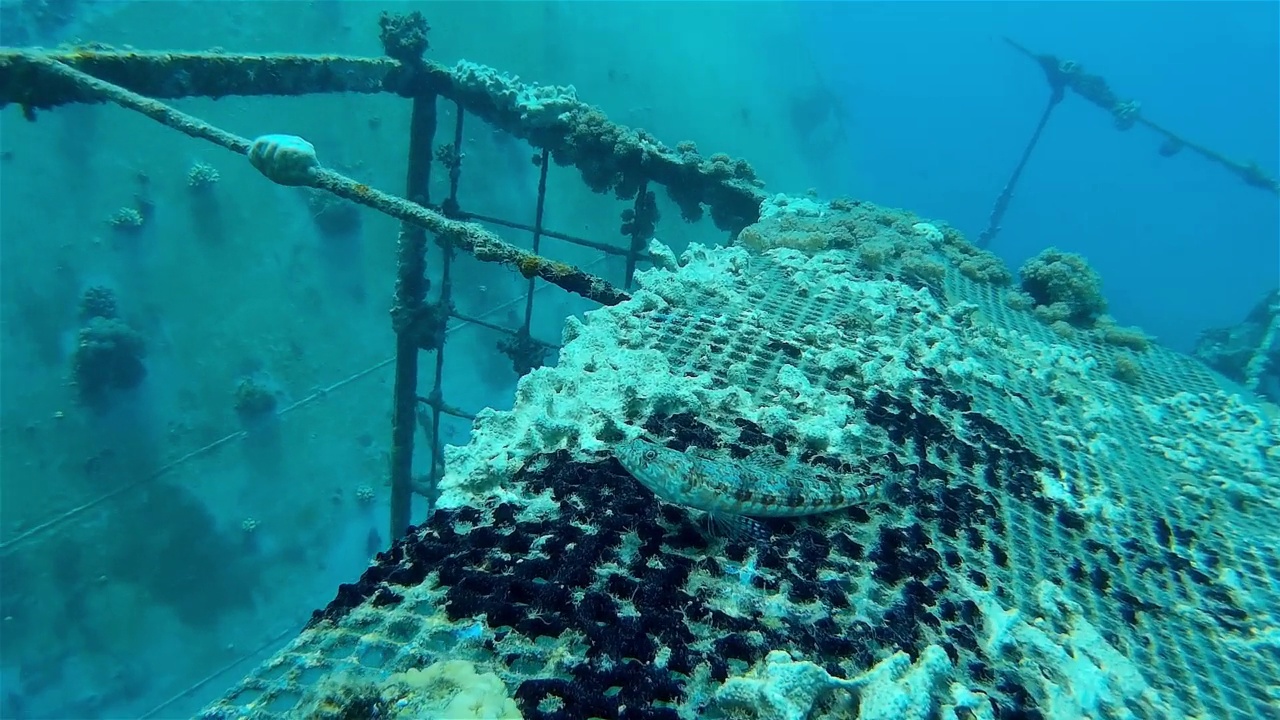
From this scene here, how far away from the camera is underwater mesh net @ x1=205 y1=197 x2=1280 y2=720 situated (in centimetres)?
198

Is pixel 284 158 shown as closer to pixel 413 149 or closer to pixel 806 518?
pixel 413 149

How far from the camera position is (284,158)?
432 cm

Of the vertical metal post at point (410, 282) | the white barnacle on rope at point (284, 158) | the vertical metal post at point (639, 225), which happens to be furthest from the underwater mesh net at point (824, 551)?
the vertical metal post at point (410, 282)

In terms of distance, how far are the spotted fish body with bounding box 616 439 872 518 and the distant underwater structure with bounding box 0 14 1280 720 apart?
0.05ft

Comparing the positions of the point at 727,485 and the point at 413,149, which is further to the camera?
the point at 413,149

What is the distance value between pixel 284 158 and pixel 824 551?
13.7 ft

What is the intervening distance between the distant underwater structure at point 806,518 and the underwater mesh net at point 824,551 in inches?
0.5

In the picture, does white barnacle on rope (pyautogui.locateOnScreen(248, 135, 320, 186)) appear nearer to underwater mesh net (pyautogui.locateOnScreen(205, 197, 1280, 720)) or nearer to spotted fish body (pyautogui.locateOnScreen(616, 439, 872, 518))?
underwater mesh net (pyautogui.locateOnScreen(205, 197, 1280, 720))

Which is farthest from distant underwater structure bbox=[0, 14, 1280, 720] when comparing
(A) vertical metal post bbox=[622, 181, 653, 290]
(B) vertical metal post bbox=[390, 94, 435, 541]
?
(A) vertical metal post bbox=[622, 181, 653, 290]

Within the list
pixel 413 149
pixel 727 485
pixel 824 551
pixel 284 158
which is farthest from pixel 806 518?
pixel 413 149

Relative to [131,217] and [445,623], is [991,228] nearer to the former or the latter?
[445,623]

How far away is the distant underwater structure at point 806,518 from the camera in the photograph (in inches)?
78.0

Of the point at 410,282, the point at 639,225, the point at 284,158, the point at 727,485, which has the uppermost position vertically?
the point at 284,158

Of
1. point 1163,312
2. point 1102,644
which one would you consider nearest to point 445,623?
point 1102,644
